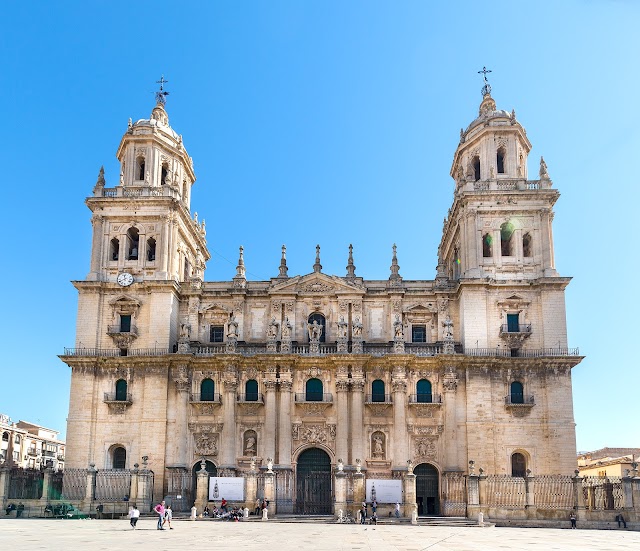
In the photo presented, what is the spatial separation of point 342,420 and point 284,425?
3.39 metres

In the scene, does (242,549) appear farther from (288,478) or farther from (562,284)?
(562,284)

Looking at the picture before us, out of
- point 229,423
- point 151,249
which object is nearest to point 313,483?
point 229,423

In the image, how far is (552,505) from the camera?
3966 cm

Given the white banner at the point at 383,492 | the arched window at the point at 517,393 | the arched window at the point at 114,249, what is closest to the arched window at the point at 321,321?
the white banner at the point at 383,492

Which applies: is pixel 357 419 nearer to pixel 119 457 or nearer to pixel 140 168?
pixel 119 457

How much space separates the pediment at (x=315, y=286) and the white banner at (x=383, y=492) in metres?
12.2

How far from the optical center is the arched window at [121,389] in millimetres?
45344

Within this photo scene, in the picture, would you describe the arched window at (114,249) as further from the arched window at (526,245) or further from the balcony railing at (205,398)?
the arched window at (526,245)

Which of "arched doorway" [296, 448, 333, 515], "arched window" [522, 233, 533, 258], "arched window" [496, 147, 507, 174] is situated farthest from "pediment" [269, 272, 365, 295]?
"arched window" [496, 147, 507, 174]

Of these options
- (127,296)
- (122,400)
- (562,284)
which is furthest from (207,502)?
(562,284)

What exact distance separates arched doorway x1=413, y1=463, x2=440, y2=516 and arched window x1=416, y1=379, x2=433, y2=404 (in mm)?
3712

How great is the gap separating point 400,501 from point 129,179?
2620 cm

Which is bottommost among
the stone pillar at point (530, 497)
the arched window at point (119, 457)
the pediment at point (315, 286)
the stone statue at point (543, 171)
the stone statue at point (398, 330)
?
the stone pillar at point (530, 497)

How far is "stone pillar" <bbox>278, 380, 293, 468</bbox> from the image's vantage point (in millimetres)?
43719
